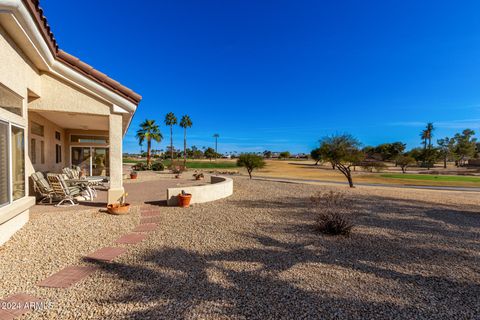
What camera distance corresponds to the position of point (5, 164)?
16.3 ft

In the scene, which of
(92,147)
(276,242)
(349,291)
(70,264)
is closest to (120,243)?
(70,264)

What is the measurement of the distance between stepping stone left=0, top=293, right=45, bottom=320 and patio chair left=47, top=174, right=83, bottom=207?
575 cm

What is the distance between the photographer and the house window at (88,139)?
14.1m

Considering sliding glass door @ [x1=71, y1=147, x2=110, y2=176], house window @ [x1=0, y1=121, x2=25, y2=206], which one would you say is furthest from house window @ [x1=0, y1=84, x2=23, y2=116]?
sliding glass door @ [x1=71, y1=147, x2=110, y2=176]

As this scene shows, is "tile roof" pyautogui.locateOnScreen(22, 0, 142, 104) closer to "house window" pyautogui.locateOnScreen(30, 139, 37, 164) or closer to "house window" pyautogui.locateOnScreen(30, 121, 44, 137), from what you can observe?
"house window" pyautogui.locateOnScreen(30, 121, 44, 137)

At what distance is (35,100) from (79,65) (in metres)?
1.66

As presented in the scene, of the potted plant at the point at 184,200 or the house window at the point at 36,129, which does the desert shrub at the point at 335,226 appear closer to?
the potted plant at the point at 184,200

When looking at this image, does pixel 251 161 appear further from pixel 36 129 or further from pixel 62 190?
pixel 62 190

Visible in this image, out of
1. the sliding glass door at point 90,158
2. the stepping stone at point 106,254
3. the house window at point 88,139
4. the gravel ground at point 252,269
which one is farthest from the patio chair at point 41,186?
the sliding glass door at point 90,158

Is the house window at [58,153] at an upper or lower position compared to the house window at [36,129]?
lower

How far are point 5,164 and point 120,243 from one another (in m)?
3.02

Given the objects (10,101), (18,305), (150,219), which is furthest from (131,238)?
(10,101)

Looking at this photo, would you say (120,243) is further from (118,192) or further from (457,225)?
(457,225)

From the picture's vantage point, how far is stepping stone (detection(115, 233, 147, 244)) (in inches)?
199
